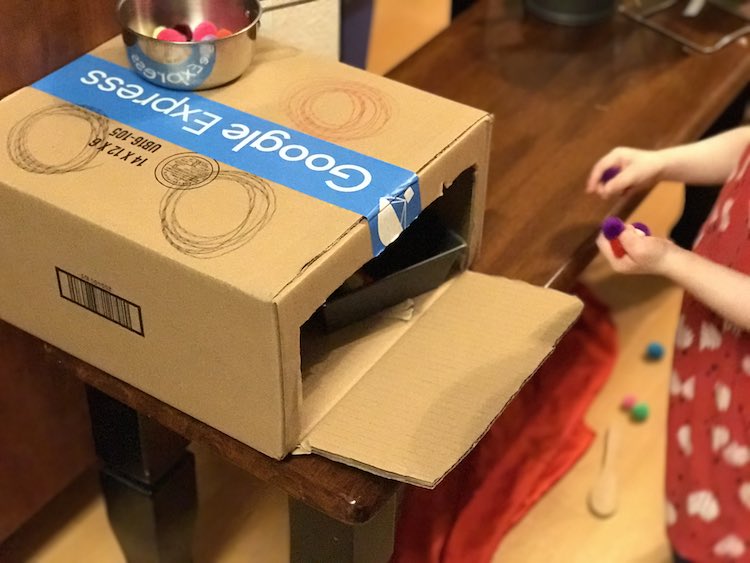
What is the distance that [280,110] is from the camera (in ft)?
2.56

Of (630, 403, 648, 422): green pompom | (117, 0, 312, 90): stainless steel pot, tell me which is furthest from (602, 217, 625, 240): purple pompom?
(630, 403, 648, 422): green pompom

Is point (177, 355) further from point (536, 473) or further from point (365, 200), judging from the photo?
point (536, 473)

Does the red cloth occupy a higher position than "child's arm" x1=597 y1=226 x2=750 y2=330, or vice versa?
"child's arm" x1=597 y1=226 x2=750 y2=330

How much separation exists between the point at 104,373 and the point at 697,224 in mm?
1026

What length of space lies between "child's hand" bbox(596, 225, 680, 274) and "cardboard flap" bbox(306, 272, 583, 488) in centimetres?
7

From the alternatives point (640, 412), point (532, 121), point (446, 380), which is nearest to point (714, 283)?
point (446, 380)

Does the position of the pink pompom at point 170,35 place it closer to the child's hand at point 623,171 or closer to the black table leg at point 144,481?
the black table leg at point 144,481

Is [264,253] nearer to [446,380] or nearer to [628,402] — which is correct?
[446,380]

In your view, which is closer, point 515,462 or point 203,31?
point 203,31

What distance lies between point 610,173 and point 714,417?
0.27 m

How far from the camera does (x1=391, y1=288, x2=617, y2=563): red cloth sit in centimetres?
117

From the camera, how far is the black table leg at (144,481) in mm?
907

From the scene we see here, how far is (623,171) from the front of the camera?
0.96 metres

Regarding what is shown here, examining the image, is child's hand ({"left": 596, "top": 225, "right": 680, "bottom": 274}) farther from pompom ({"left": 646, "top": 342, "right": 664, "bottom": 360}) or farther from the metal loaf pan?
pompom ({"left": 646, "top": 342, "right": 664, "bottom": 360})
